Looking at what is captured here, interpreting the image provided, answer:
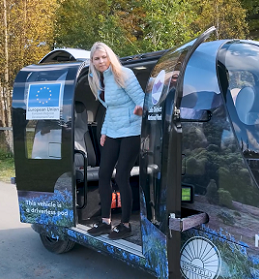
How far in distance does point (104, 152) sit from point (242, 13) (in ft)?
30.9


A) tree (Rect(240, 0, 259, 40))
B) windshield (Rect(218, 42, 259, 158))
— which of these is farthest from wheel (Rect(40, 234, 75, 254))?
tree (Rect(240, 0, 259, 40))

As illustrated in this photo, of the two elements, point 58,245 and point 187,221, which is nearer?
point 187,221

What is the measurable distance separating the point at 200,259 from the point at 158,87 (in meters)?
1.19

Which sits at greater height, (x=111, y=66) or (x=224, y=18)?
(x=224, y=18)

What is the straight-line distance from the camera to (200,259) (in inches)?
96.7

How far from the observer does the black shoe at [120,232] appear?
3.22m

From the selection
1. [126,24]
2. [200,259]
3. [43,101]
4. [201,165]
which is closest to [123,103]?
[43,101]

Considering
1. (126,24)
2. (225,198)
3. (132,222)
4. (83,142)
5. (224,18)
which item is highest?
(224,18)

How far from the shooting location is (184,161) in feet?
8.34

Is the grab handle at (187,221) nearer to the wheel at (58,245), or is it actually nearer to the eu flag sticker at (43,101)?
the eu flag sticker at (43,101)

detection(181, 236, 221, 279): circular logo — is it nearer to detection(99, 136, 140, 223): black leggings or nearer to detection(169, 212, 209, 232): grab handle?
detection(169, 212, 209, 232): grab handle

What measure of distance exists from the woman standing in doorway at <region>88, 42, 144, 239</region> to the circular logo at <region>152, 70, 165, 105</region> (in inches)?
18.9

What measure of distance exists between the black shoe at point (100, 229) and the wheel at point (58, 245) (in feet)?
2.36

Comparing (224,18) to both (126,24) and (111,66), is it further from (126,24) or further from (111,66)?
(111,66)
